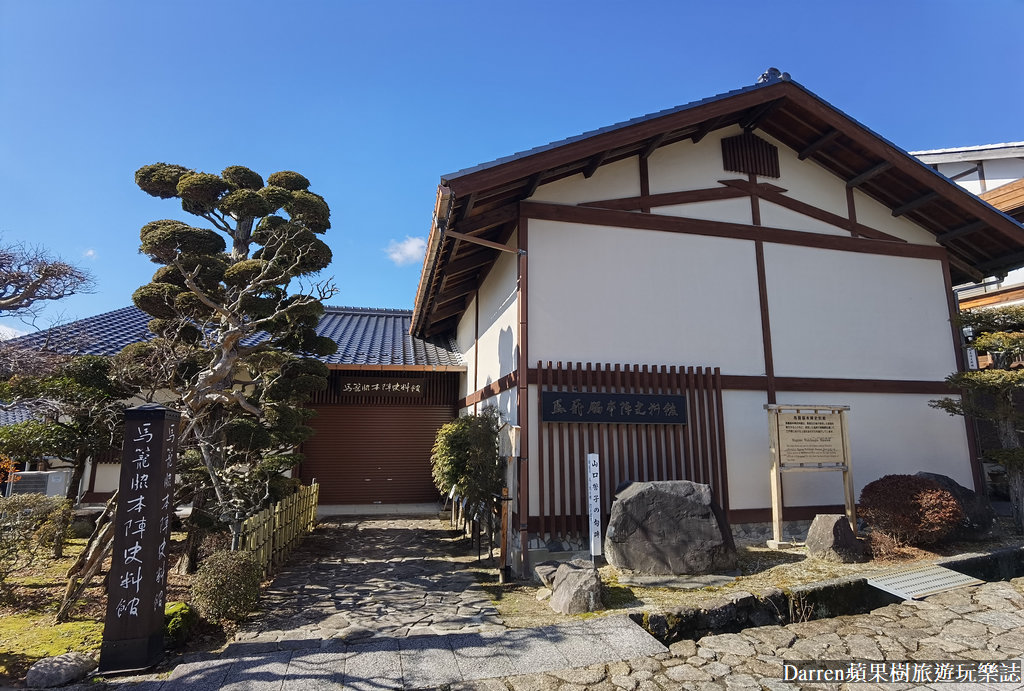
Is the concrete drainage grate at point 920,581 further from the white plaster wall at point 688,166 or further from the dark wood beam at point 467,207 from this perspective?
the dark wood beam at point 467,207

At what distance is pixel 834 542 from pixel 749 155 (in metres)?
6.28

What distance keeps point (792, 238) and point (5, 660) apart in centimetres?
1110

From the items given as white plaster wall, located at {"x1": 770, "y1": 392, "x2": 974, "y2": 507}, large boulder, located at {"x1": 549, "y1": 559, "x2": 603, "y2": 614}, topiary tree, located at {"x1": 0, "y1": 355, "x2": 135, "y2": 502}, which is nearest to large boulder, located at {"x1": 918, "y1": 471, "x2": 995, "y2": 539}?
white plaster wall, located at {"x1": 770, "y1": 392, "x2": 974, "y2": 507}

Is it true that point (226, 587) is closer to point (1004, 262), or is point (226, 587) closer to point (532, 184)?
point (532, 184)

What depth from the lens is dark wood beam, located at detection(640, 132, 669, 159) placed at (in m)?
8.46

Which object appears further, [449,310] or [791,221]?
[449,310]

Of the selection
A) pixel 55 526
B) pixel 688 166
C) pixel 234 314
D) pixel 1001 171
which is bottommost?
pixel 55 526

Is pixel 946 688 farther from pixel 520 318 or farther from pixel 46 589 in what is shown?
pixel 46 589

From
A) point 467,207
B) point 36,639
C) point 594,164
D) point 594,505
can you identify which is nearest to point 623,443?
point 594,505

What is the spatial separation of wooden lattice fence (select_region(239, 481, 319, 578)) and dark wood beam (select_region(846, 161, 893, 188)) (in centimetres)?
1091

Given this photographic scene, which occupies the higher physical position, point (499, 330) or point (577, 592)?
point (499, 330)

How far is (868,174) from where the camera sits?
9.38m

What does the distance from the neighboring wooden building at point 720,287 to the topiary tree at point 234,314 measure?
233 cm

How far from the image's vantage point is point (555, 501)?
727 cm
